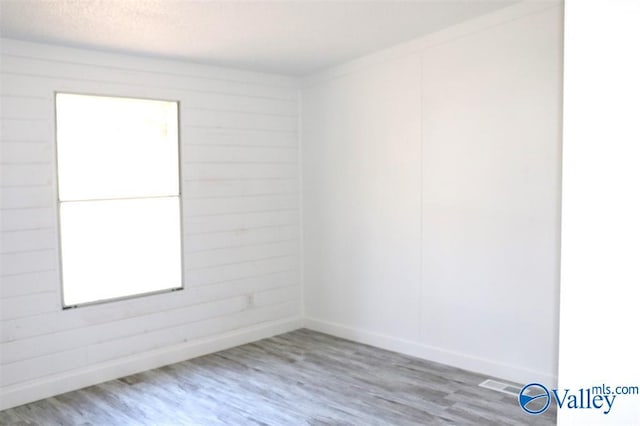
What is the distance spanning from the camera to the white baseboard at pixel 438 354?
3.71 metres

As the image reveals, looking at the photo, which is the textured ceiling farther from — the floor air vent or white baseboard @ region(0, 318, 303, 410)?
the floor air vent

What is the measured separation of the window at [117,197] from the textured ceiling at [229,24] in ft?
1.70

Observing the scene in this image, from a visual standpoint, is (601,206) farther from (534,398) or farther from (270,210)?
(270,210)

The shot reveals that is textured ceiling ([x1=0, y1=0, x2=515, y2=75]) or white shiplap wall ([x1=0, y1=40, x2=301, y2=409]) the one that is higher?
textured ceiling ([x1=0, y1=0, x2=515, y2=75])

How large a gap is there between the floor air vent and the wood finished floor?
6 centimetres

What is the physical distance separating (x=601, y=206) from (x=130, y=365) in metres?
3.86

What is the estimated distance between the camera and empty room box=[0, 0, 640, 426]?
3.53 meters

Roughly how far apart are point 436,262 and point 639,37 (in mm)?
3118

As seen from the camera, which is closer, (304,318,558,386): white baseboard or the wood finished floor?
the wood finished floor

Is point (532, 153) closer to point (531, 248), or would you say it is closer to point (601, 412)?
point (531, 248)

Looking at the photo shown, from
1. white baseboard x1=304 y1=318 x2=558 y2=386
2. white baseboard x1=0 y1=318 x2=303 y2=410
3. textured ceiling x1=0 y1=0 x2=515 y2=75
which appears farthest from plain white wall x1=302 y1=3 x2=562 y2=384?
white baseboard x1=0 y1=318 x2=303 y2=410

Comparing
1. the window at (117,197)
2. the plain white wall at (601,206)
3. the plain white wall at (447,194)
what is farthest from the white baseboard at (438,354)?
A: the plain white wall at (601,206)

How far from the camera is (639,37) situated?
1274 millimetres

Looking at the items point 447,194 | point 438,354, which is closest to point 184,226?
point 447,194
